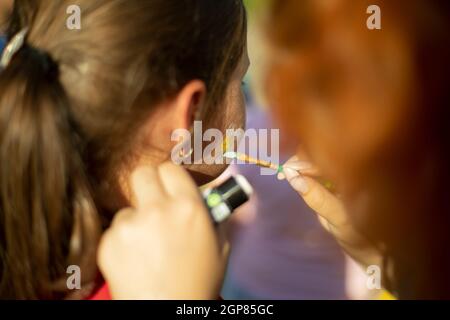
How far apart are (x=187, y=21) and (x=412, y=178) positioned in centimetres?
32

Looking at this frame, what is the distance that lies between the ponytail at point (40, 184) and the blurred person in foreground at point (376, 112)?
0.09 metres

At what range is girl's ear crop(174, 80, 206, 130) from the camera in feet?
2.14

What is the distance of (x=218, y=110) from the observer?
2.39 feet

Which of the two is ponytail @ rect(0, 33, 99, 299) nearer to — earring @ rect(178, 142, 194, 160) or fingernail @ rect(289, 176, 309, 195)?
earring @ rect(178, 142, 194, 160)

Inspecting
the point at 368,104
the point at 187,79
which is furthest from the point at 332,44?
the point at 187,79

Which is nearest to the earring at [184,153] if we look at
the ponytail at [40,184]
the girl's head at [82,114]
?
the girl's head at [82,114]

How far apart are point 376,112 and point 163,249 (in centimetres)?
24

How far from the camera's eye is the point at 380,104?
508 mm

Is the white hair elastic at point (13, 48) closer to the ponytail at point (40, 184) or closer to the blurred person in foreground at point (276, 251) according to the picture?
the ponytail at point (40, 184)

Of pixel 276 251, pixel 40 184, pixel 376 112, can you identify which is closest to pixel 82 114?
pixel 40 184

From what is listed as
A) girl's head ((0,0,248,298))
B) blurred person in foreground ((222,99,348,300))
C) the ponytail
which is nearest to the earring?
girl's head ((0,0,248,298))

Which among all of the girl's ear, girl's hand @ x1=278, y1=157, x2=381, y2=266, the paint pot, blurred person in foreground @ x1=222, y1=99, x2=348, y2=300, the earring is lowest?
blurred person in foreground @ x1=222, y1=99, x2=348, y2=300

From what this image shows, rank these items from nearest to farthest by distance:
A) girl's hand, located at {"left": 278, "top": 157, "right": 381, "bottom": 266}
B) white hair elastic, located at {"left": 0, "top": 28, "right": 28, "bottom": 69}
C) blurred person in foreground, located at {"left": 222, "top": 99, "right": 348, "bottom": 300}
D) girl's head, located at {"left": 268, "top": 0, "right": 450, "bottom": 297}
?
1. girl's head, located at {"left": 268, "top": 0, "right": 450, "bottom": 297}
2. white hair elastic, located at {"left": 0, "top": 28, "right": 28, "bottom": 69}
3. girl's hand, located at {"left": 278, "top": 157, "right": 381, "bottom": 266}
4. blurred person in foreground, located at {"left": 222, "top": 99, "right": 348, "bottom": 300}

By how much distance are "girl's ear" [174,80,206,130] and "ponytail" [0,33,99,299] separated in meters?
0.12
